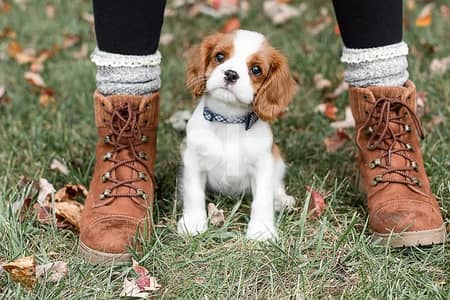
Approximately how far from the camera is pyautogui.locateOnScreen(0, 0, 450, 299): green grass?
1.61 meters

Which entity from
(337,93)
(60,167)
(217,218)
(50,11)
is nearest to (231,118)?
(217,218)

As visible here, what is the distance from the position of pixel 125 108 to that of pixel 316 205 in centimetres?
54

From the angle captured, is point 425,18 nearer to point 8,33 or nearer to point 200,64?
point 200,64

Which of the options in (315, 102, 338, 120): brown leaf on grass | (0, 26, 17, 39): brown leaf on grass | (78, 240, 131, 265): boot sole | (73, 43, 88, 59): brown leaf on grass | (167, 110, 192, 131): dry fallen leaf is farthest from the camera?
(0, 26, 17, 39): brown leaf on grass

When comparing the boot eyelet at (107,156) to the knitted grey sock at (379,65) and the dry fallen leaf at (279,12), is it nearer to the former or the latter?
the knitted grey sock at (379,65)

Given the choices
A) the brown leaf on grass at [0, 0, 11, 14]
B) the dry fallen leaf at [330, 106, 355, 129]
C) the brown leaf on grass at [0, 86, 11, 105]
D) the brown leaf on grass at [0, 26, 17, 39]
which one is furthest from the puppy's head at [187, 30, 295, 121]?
the brown leaf on grass at [0, 0, 11, 14]

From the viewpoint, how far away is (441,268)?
168cm

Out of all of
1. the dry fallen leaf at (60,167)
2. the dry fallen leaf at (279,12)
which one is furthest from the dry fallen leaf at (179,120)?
the dry fallen leaf at (279,12)

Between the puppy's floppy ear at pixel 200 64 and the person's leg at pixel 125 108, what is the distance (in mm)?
142

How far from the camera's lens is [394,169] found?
6.02ft

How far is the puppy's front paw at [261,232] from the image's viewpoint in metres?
1.75

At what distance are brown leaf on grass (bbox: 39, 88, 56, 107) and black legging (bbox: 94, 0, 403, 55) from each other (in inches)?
30.6

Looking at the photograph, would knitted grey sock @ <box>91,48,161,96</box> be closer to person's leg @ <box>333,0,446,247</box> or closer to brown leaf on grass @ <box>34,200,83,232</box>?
brown leaf on grass @ <box>34,200,83,232</box>

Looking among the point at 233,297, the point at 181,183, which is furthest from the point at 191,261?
the point at 181,183
